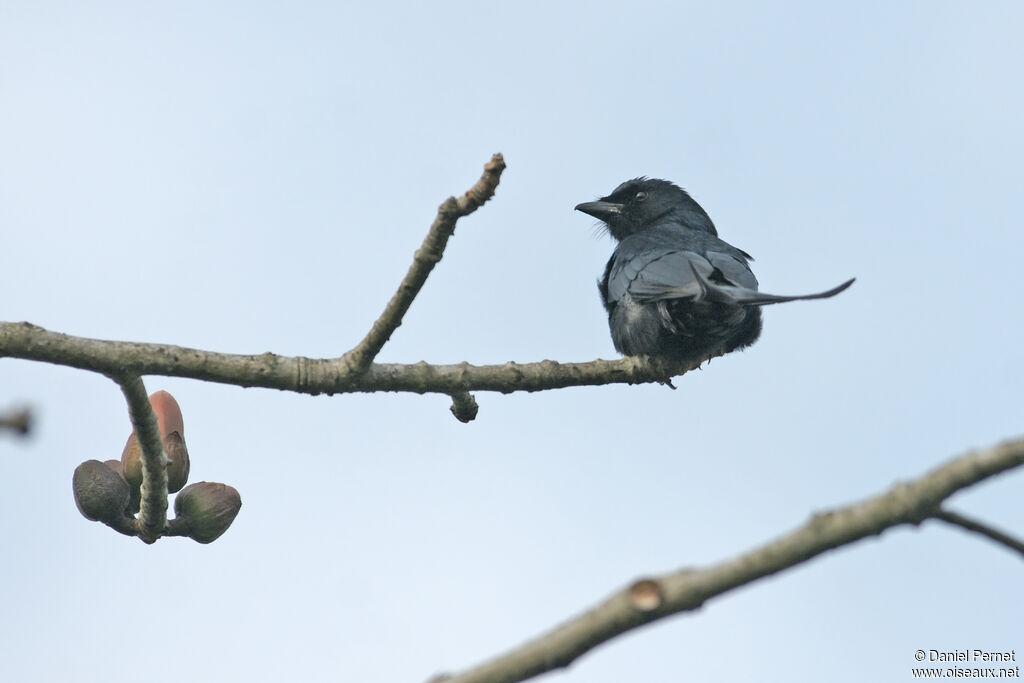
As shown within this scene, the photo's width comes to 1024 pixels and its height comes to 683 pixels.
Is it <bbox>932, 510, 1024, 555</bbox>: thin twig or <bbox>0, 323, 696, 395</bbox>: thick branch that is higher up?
<bbox>0, 323, 696, 395</bbox>: thick branch

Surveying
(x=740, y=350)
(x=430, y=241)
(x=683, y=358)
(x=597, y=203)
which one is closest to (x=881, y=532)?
(x=430, y=241)

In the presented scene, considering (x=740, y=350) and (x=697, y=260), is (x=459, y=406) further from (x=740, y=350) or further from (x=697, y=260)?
(x=740, y=350)

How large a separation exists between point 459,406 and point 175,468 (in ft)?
3.38

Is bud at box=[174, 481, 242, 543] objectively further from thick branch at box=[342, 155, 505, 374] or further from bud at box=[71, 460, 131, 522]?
thick branch at box=[342, 155, 505, 374]

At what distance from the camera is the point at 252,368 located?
3494 millimetres

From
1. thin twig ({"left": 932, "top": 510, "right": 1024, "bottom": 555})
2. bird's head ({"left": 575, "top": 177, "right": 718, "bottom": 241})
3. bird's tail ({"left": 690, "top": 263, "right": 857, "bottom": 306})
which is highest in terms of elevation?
bird's head ({"left": 575, "top": 177, "right": 718, "bottom": 241})

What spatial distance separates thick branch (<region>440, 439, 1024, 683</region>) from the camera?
1.84 metres

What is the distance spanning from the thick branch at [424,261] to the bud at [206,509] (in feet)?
2.44

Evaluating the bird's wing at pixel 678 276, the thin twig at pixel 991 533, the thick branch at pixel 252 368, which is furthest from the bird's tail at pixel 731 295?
the thin twig at pixel 991 533

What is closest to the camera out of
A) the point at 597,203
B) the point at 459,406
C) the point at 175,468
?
the point at 175,468

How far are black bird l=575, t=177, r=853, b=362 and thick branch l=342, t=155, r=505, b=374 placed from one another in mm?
2739

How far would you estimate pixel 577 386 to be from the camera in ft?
14.6

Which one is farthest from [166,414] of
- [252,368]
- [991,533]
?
[991,533]

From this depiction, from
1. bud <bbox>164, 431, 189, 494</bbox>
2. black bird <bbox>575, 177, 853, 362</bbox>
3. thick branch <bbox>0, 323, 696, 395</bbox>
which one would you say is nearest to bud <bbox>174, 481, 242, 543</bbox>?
bud <bbox>164, 431, 189, 494</bbox>
